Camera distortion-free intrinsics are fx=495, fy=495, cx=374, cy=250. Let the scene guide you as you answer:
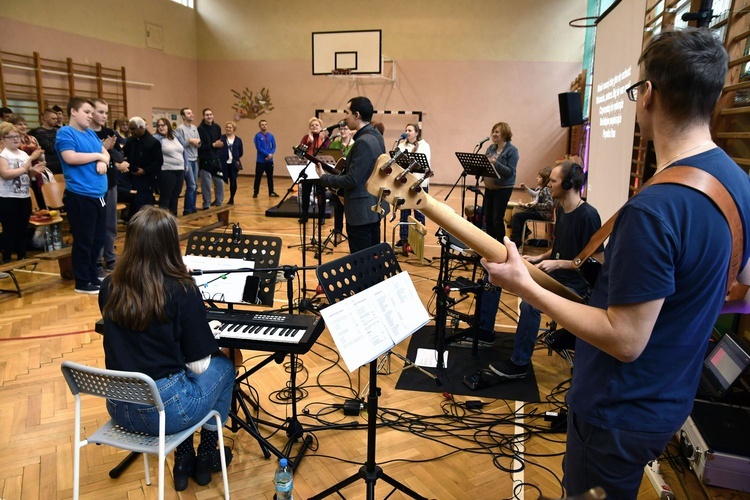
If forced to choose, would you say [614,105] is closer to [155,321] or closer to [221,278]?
[221,278]

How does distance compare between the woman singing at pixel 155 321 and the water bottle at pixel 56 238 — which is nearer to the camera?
the woman singing at pixel 155 321

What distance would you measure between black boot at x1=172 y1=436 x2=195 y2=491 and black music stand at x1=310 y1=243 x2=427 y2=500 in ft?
2.20

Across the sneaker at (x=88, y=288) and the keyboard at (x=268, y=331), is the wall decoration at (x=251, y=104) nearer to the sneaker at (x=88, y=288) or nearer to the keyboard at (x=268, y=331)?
the sneaker at (x=88, y=288)

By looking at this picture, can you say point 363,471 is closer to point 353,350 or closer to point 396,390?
point 353,350

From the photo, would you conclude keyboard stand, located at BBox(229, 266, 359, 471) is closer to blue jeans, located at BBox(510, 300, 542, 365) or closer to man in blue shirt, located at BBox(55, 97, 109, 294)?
blue jeans, located at BBox(510, 300, 542, 365)

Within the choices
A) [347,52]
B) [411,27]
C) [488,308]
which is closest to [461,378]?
[488,308]

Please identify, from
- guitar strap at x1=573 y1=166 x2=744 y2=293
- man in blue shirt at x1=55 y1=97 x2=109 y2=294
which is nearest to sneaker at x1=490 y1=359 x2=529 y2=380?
guitar strap at x1=573 y1=166 x2=744 y2=293

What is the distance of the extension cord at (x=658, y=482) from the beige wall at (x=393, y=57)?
1136cm

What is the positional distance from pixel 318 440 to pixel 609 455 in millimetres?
1908

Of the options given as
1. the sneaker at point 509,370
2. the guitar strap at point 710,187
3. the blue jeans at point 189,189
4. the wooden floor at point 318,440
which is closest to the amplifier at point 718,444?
the wooden floor at point 318,440

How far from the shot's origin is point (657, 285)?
1.01 metres

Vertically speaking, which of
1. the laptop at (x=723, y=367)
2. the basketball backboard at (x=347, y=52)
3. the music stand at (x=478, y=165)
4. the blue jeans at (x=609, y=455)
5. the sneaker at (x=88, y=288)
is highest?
the basketball backboard at (x=347, y=52)

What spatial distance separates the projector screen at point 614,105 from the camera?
154 inches

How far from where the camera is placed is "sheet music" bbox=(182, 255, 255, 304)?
267cm
